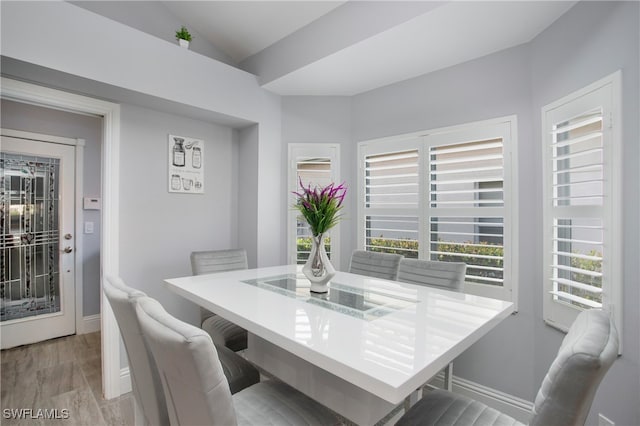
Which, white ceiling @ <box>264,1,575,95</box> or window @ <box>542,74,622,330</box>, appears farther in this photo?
white ceiling @ <box>264,1,575,95</box>

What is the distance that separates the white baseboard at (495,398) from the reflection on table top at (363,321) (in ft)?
3.60

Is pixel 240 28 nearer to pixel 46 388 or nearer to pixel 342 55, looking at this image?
pixel 342 55

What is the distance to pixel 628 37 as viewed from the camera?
1531 mm

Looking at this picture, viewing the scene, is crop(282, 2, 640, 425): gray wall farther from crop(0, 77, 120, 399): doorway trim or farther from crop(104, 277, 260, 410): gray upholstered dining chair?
crop(104, 277, 260, 410): gray upholstered dining chair

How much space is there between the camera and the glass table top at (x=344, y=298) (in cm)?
153

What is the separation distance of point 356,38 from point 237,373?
2.27 meters

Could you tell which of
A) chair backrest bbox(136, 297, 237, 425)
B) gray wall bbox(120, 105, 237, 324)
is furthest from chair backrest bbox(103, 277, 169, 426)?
gray wall bbox(120, 105, 237, 324)

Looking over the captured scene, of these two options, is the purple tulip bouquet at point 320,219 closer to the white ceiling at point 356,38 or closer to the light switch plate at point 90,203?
the white ceiling at point 356,38

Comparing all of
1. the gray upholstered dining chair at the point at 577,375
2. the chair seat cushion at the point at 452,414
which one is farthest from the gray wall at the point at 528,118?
the gray upholstered dining chair at the point at 577,375

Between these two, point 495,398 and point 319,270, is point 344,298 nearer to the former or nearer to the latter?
point 319,270

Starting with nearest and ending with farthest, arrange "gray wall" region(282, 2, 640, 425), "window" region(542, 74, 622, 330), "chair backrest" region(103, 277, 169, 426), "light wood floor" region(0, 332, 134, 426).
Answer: "chair backrest" region(103, 277, 169, 426) → "gray wall" region(282, 2, 640, 425) → "window" region(542, 74, 622, 330) → "light wood floor" region(0, 332, 134, 426)

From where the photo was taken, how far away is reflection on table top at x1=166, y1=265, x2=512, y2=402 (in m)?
0.98

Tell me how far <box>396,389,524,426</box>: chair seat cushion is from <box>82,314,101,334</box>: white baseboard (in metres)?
3.68

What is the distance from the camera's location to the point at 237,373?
1602 mm
